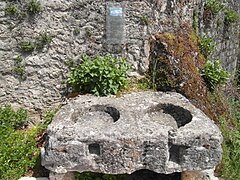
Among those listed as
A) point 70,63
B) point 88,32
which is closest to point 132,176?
point 70,63

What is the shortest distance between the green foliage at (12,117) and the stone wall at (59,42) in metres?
0.14

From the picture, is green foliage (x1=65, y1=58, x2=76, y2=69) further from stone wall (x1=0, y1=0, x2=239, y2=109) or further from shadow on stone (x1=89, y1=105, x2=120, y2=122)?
shadow on stone (x1=89, y1=105, x2=120, y2=122)

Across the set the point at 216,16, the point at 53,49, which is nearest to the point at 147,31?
the point at 53,49

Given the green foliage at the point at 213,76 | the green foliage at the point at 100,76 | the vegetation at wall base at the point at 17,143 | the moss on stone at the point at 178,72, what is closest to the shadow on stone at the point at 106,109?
the green foliage at the point at 100,76

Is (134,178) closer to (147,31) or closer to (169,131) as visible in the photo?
(169,131)

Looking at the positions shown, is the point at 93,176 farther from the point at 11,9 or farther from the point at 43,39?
the point at 11,9

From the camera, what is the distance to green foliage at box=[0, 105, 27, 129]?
207 inches

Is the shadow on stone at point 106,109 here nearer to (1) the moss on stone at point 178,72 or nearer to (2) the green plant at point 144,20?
(1) the moss on stone at point 178,72

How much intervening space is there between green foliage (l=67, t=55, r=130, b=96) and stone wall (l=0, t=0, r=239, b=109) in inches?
7.5

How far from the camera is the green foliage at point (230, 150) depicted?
4785 millimetres

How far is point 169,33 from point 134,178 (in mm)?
2185

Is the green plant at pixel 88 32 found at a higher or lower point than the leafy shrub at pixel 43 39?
higher

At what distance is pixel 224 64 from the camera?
342 inches

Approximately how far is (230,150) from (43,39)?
300 centimetres
